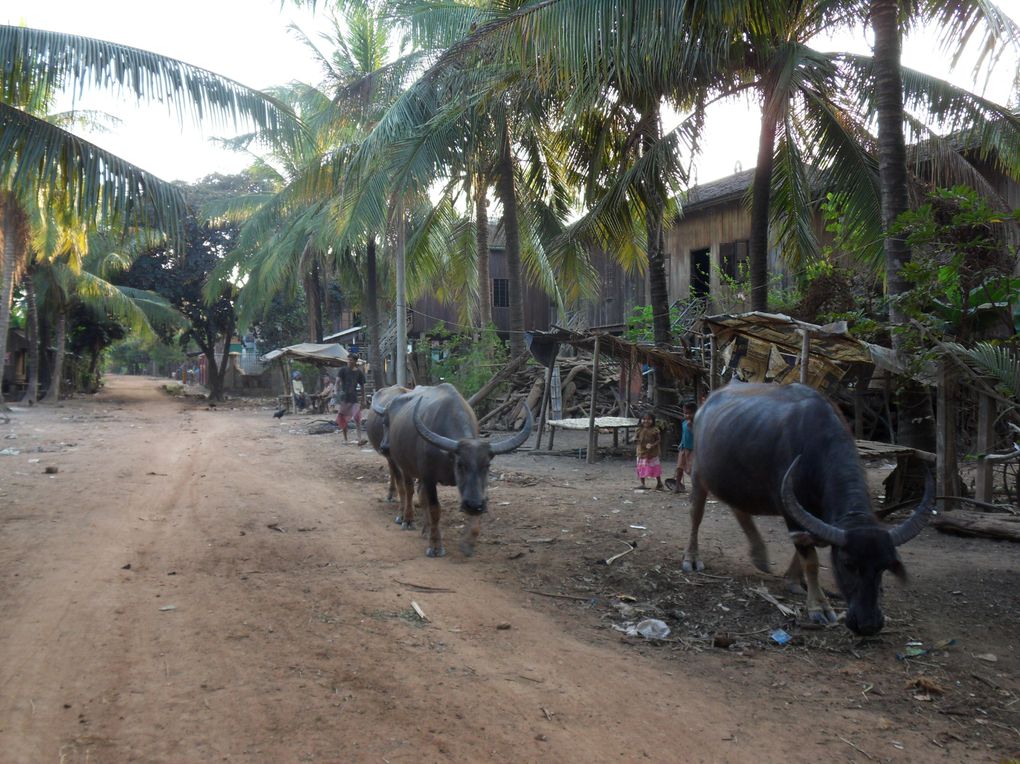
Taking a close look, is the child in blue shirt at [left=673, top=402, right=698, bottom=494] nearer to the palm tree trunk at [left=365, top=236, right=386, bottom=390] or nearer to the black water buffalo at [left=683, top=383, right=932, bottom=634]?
the black water buffalo at [left=683, top=383, right=932, bottom=634]

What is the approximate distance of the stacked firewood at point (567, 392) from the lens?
17.7m

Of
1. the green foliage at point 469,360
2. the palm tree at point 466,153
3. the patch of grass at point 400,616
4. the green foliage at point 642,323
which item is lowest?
the patch of grass at point 400,616

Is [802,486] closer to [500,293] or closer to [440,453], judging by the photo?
[440,453]

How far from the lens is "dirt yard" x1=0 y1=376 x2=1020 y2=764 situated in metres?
3.40

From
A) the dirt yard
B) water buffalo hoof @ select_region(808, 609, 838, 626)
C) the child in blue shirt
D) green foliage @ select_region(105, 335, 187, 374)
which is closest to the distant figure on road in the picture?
the dirt yard

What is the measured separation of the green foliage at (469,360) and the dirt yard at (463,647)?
36.7 ft

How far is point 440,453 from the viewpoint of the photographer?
6.97m

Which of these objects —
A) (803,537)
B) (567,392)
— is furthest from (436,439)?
(567,392)

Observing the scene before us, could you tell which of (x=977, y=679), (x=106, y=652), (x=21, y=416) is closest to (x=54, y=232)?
(x=21, y=416)

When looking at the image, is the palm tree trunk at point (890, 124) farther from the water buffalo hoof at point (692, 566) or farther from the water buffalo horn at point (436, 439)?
the water buffalo horn at point (436, 439)

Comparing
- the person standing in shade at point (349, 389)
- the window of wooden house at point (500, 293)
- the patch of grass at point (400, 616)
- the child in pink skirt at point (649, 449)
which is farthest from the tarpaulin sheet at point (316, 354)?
the patch of grass at point (400, 616)

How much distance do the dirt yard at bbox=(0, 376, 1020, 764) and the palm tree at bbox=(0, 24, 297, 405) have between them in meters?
3.86

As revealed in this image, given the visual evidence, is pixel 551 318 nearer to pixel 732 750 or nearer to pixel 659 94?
pixel 659 94

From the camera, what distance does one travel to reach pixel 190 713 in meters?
3.49
